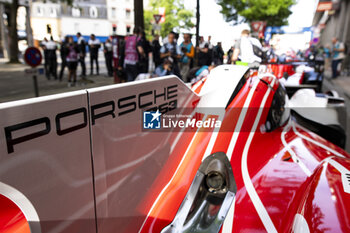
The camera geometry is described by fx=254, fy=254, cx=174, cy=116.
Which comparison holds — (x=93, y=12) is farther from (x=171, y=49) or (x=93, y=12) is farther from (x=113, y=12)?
(x=171, y=49)

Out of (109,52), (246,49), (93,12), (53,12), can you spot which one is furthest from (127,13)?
(246,49)

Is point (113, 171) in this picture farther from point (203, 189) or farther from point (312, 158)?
point (312, 158)

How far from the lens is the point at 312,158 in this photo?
5.86 feet

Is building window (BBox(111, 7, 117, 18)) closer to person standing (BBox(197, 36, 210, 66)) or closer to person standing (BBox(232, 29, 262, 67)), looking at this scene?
person standing (BBox(197, 36, 210, 66))

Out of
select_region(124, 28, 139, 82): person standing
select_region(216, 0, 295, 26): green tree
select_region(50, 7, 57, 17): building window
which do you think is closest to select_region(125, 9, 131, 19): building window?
select_region(50, 7, 57, 17): building window

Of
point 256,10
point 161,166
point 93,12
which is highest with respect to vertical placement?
point 93,12

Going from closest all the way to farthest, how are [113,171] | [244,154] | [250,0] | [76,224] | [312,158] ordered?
[76,224]
[113,171]
[244,154]
[312,158]
[250,0]

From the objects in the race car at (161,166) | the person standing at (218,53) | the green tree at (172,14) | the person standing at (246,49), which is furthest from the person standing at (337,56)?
the green tree at (172,14)

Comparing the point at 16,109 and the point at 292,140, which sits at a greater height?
the point at 16,109

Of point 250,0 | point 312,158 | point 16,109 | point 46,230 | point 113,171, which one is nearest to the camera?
point 16,109

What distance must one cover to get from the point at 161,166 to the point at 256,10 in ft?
94.1

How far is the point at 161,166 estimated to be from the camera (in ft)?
4.38

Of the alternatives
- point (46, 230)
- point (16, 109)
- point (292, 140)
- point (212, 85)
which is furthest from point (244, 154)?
point (16, 109)

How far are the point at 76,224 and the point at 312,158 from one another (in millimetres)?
1588
